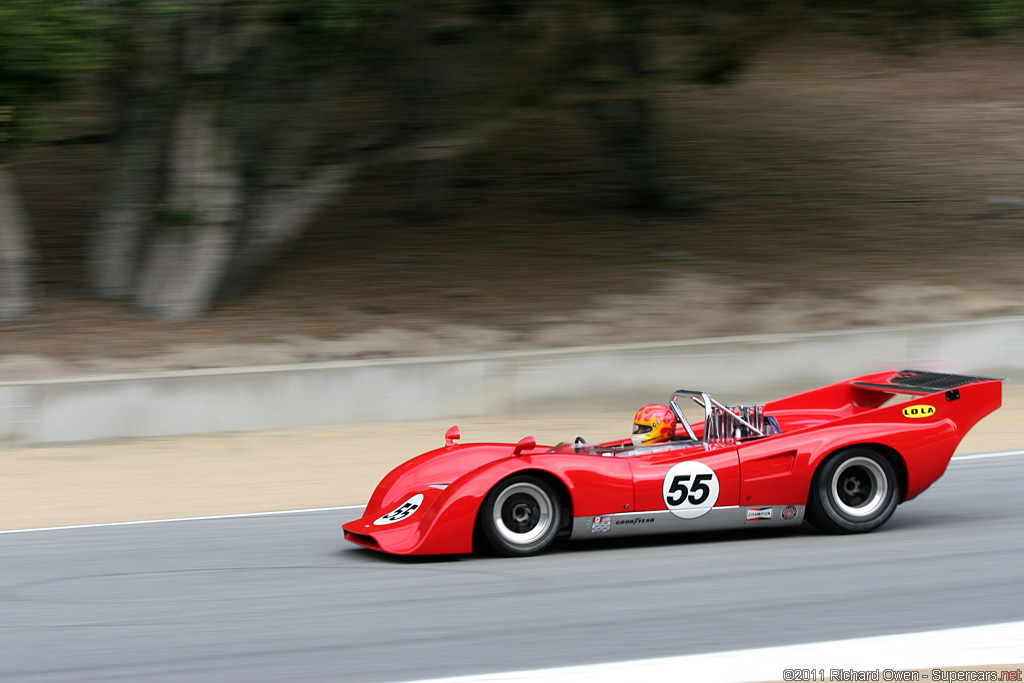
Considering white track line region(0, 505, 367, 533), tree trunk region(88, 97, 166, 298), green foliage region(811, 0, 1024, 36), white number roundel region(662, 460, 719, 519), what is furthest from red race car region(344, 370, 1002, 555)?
tree trunk region(88, 97, 166, 298)

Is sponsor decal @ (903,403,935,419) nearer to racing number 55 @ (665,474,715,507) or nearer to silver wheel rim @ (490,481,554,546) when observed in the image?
racing number 55 @ (665,474,715,507)

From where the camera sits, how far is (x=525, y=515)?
638 centimetres

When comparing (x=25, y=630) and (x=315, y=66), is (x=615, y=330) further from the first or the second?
(x=25, y=630)

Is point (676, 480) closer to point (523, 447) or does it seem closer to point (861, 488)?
point (523, 447)

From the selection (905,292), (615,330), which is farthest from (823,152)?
(615,330)

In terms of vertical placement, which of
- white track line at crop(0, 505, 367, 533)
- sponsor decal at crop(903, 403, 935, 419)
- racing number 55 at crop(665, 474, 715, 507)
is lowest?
white track line at crop(0, 505, 367, 533)

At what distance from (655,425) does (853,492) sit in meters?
1.22

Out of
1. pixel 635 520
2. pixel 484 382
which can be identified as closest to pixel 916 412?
pixel 635 520

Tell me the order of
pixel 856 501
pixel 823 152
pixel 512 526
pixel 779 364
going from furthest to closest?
1. pixel 823 152
2. pixel 779 364
3. pixel 856 501
4. pixel 512 526

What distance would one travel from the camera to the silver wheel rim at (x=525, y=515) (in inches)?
248

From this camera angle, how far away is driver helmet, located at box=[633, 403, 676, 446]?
679 cm

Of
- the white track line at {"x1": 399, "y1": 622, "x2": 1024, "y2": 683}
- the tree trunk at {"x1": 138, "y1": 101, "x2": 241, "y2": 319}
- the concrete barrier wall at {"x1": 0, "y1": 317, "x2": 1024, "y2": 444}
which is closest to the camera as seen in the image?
the white track line at {"x1": 399, "y1": 622, "x2": 1024, "y2": 683}

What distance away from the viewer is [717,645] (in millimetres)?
4973

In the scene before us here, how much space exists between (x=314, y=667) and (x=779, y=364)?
30.3 ft
